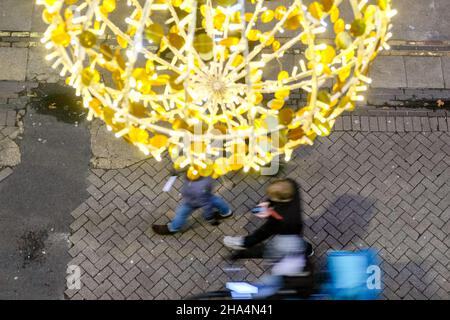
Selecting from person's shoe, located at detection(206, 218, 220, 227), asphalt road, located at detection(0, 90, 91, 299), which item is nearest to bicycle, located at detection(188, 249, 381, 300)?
person's shoe, located at detection(206, 218, 220, 227)

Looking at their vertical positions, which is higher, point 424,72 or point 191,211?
point 424,72

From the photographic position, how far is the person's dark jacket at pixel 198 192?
6551 millimetres

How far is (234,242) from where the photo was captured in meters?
7.16

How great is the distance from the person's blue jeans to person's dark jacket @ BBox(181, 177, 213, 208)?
102 millimetres

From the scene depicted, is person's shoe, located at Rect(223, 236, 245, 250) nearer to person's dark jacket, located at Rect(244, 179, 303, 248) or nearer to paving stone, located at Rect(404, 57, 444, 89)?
person's dark jacket, located at Rect(244, 179, 303, 248)

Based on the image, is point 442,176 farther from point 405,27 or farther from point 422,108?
point 405,27

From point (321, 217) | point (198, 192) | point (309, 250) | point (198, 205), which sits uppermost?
point (198, 192)

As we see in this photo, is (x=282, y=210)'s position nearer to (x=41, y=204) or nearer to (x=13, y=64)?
(x=41, y=204)

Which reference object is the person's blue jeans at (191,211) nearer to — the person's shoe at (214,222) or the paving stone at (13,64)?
the person's shoe at (214,222)

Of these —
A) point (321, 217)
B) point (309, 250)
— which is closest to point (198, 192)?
point (309, 250)

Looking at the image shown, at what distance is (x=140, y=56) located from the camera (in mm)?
8164

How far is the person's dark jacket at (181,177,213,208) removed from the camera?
655cm

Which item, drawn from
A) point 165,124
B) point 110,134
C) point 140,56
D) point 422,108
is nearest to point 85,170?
point 110,134

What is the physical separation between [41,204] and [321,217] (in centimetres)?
375
